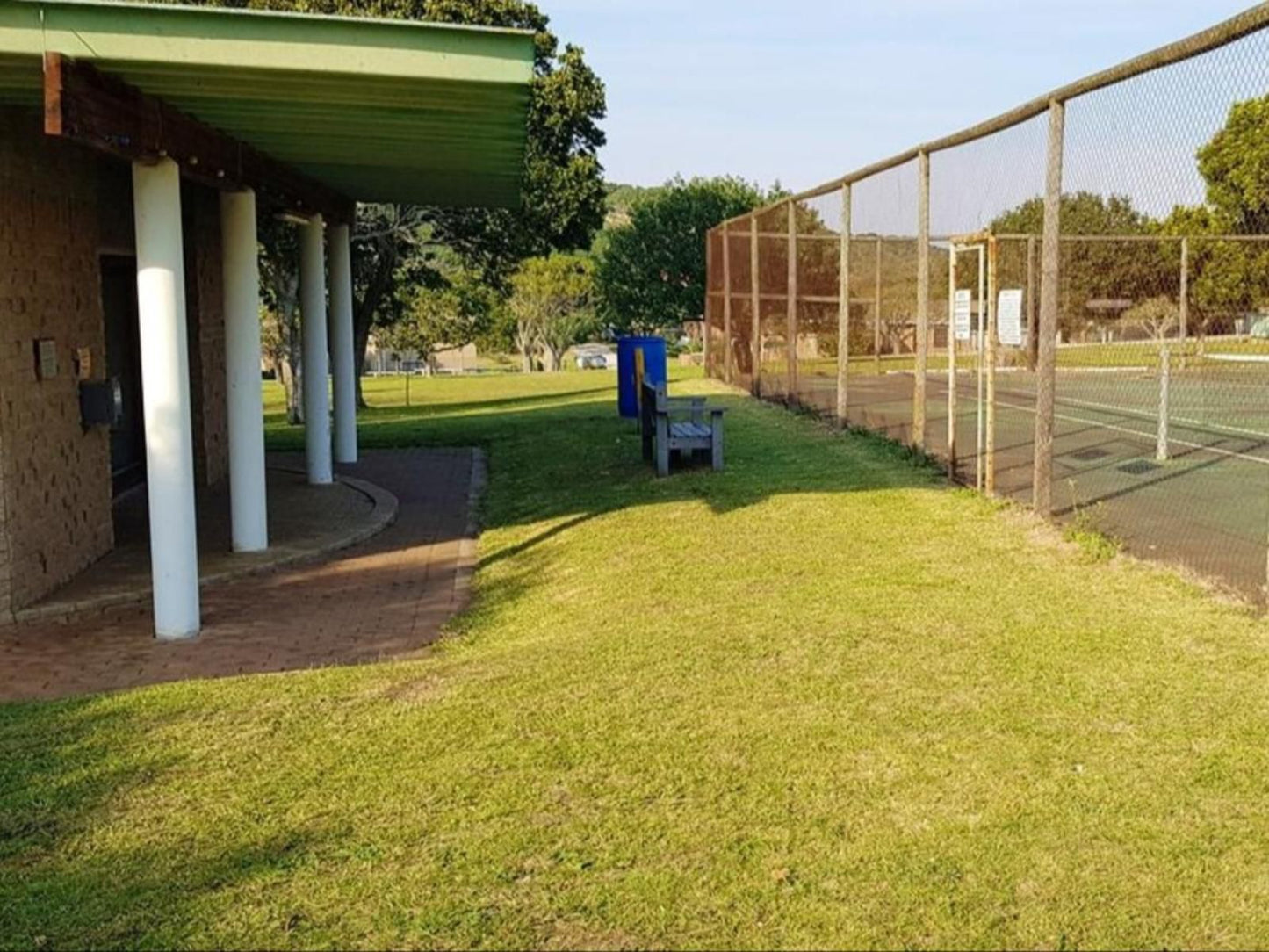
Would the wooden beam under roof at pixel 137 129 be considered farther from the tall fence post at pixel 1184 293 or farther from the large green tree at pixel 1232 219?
the tall fence post at pixel 1184 293

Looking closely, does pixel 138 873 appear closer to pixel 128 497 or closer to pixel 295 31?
pixel 295 31

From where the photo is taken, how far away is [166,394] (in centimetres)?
789

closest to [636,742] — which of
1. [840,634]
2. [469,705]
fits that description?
[469,705]

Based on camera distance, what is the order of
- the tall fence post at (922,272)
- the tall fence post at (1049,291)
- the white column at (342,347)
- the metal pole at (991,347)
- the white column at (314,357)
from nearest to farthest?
the tall fence post at (1049,291) < the metal pole at (991,347) < the tall fence post at (922,272) < the white column at (314,357) < the white column at (342,347)

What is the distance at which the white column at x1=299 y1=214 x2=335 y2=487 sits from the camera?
14320mm

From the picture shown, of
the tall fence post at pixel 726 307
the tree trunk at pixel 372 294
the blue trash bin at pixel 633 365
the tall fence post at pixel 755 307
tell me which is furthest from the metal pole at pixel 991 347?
Answer: the tree trunk at pixel 372 294

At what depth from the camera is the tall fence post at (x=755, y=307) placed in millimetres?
20656

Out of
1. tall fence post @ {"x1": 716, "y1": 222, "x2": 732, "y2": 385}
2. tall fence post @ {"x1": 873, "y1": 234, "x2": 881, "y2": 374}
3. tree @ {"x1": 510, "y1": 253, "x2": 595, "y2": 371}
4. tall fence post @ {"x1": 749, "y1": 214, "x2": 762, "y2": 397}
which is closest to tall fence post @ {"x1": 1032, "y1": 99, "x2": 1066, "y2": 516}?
tall fence post @ {"x1": 873, "y1": 234, "x2": 881, "y2": 374}

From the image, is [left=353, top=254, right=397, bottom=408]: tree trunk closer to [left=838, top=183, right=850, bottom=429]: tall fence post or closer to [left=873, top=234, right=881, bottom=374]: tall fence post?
[left=873, top=234, right=881, bottom=374]: tall fence post

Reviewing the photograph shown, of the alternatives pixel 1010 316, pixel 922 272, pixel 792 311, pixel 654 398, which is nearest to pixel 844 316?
pixel 792 311

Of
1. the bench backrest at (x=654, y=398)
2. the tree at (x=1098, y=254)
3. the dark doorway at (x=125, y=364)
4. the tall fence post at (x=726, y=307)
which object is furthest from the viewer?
the tall fence post at (x=726, y=307)

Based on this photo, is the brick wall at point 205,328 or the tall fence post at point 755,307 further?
the tall fence post at point 755,307

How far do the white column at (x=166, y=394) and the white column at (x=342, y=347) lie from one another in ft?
27.4

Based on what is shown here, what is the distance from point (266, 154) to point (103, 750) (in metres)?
6.84
